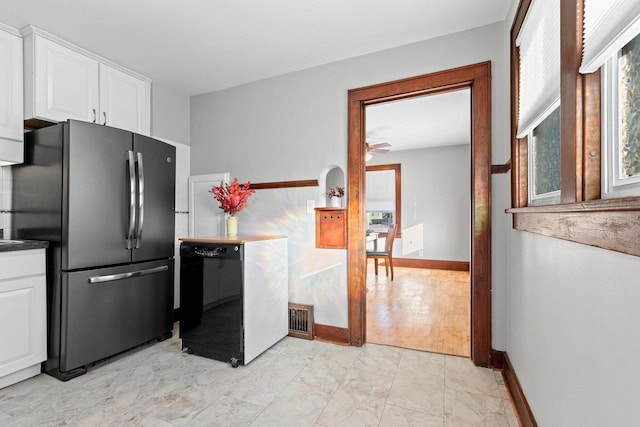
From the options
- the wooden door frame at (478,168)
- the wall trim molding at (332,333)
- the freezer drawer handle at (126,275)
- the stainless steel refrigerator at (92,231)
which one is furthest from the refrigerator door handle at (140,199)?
the wooden door frame at (478,168)

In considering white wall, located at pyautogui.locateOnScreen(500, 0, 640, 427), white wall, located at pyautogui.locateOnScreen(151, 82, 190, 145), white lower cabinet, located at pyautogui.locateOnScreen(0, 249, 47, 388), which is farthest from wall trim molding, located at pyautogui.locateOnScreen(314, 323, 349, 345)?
white wall, located at pyautogui.locateOnScreen(151, 82, 190, 145)

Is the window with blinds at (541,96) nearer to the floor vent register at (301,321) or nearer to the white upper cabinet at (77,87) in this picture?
the floor vent register at (301,321)

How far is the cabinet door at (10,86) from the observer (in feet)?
6.98

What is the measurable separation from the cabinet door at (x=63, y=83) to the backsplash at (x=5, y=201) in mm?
592

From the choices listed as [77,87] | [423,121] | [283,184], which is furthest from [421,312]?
[77,87]

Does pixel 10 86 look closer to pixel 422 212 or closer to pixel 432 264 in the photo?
pixel 422 212

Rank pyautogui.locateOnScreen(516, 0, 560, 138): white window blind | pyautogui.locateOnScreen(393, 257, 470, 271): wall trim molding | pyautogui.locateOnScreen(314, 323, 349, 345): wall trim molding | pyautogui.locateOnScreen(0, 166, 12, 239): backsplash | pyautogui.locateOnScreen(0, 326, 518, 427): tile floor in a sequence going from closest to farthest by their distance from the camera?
pyautogui.locateOnScreen(516, 0, 560, 138): white window blind
pyautogui.locateOnScreen(0, 326, 518, 427): tile floor
pyautogui.locateOnScreen(0, 166, 12, 239): backsplash
pyautogui.locateOnScreen(314, 323, 349, 345): wall trim molding
pyautogui.locateOnScreen(393, 257, 470, 271): wall trim molding

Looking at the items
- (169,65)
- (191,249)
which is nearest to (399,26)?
(169,65)

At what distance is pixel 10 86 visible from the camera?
2.16 meters

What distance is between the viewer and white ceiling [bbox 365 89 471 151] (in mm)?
3729

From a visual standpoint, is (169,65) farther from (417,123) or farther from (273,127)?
(417,123)

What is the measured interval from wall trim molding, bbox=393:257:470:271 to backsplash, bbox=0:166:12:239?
579 cm

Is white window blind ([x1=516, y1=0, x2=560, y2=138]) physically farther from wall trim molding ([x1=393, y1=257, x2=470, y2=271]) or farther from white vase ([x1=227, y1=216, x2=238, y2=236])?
wall trim molding ([x1=393, y1=257, x2=470, y2=271])

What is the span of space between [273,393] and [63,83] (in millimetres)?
2754
